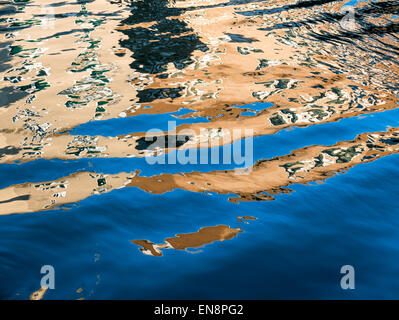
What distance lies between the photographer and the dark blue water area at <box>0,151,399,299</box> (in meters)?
1.50

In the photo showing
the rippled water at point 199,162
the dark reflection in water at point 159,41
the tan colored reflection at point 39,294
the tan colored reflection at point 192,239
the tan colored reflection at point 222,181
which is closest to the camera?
the tan colored reflection at point 39,294

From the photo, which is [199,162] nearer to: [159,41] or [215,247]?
[215,247]

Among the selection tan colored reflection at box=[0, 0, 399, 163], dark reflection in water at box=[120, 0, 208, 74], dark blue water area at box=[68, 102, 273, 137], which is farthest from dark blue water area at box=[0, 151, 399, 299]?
dark reflection in water at box=[120, 0, 208, 74]

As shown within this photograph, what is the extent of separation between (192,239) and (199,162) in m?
0.68

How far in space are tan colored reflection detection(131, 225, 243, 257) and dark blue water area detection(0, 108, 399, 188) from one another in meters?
0.54

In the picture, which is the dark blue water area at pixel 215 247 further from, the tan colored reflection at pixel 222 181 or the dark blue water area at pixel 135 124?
the dark blue water area at pixel 135 124

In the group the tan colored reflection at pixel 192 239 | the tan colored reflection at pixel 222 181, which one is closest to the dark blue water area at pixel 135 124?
the tan colored reflection at pixel 222 181

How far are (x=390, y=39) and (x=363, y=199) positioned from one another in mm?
2807

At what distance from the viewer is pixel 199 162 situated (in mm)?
2375

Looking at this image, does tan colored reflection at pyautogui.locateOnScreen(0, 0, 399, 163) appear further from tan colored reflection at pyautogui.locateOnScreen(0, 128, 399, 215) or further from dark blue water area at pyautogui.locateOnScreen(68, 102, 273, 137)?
tan colored reflection at pyautogui.locateOnScreen(0, 128, 399, 215)

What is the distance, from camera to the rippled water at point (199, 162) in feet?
5.23

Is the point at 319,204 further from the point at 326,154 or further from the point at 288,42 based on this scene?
the point at 288,42

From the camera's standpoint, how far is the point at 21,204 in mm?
1982

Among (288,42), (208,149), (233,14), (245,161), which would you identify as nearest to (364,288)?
(245,161)
